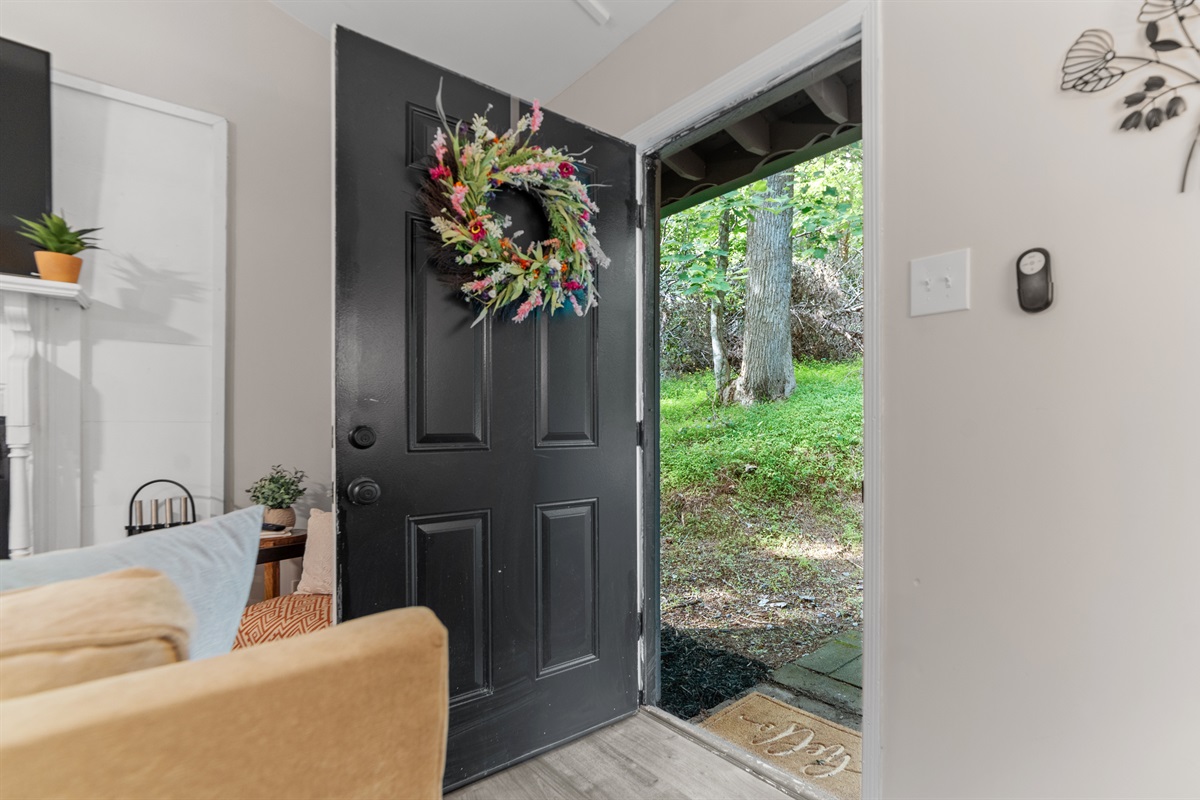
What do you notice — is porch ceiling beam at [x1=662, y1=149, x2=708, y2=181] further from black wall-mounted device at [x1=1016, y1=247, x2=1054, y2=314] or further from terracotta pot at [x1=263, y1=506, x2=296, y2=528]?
terracotta pot at [x1=263, y1=506, x2=296, y2=528]

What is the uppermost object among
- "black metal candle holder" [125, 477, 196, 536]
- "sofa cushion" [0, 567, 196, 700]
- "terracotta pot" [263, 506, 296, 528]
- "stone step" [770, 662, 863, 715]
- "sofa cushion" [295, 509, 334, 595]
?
"sofa cushion" [0, 567, 196, 700]

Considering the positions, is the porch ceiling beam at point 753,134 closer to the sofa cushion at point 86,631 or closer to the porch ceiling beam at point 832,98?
the porch ceiling beam at point 832,98

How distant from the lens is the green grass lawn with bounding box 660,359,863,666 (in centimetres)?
386

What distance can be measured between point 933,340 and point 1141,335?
0.36 meters

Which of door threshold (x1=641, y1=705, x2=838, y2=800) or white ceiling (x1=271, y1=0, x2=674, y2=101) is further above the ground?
white ceiling (x1=271, y1=0, x2=674, y2=101)

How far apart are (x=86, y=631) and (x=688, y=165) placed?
287cm

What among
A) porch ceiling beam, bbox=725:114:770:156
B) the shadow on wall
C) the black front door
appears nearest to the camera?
the black front door

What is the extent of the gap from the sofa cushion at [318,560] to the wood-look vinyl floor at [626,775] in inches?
33.4

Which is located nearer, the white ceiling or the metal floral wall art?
the metal floral wall art

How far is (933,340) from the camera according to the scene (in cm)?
135

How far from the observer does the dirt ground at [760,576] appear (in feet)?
11.3

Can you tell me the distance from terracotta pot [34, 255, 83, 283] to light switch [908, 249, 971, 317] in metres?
2.44

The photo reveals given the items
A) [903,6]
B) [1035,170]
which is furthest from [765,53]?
[1035,170]

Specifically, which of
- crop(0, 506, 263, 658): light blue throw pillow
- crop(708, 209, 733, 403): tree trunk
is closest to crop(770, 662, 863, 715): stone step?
crop(708, 209, 733, 403): tree trunk
